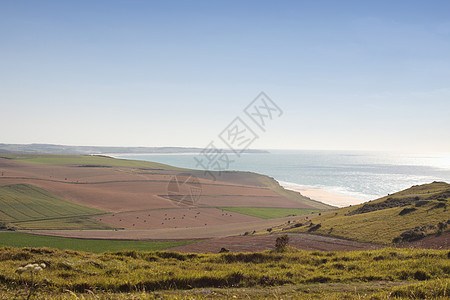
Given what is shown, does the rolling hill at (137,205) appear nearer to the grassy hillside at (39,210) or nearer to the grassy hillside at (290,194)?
the grassy hillside at (39,210)

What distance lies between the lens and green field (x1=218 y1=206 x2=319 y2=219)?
84.6 meters

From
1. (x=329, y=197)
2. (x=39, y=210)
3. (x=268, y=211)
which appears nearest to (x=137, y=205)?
(x=39, y=210)

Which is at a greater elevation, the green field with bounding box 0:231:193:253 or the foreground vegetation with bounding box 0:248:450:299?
the foreground vegetation with bounding box 0:248:450:299

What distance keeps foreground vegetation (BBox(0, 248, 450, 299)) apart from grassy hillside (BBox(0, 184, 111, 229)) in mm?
52865

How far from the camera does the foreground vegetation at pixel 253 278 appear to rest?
9.18m

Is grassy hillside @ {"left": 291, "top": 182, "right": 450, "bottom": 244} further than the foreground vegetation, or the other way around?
grassy hillside @ {"left": 291, "top": 182, "right": 450, "bottom": 244}

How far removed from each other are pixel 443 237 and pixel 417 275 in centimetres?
1923

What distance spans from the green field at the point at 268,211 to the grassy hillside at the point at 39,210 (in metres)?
37.6

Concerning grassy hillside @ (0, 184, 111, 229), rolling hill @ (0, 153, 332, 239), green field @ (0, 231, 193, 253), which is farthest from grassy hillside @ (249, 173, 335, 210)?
green field @ (0, 231, 193, 253)

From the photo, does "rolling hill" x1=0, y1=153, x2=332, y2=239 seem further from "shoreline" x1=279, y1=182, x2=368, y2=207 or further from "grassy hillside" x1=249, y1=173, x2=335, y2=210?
"shoreline" x1=279, y1=182, x2=368, y2=207

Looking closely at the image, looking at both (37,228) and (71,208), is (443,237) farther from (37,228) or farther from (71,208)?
(71,208)

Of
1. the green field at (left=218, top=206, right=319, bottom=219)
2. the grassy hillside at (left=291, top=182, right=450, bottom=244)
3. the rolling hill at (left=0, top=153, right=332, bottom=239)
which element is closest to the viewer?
the grassy hillside at (left=291, top=182, right=450, bottom=244)

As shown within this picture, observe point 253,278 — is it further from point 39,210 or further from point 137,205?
point 137,205

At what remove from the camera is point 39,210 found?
237 feet
